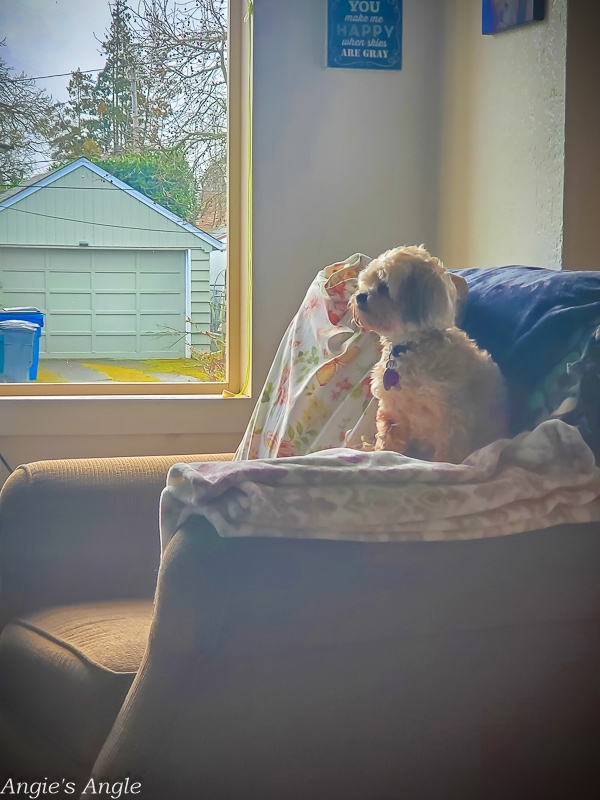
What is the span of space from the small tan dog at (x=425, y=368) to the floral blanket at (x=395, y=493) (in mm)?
292

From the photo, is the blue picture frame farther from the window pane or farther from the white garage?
the white garage

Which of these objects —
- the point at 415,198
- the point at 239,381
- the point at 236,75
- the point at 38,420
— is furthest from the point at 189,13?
the point at 38,420

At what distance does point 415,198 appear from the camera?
260 centimetres

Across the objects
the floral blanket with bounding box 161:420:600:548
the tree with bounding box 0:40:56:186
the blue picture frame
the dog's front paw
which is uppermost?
the blue picture frame

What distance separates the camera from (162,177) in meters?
2.64

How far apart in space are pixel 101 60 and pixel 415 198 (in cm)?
103

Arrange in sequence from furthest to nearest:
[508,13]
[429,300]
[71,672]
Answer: [508,13], [429,300], [71,672]

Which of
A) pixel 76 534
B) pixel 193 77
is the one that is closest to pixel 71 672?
pixel 76 534

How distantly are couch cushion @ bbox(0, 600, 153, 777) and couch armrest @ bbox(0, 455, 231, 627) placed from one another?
0.07 m

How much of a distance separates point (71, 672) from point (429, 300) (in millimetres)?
858

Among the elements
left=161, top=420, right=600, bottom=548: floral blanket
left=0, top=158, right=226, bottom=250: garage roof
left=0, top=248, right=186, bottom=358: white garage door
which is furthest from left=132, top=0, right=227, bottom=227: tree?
left=161, top=420, right=600, bottom=548: floral blanket

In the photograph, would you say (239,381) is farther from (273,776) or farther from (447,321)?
(273,776)

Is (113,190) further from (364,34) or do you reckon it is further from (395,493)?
(395,493)

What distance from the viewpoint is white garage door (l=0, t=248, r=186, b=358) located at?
260 cm
